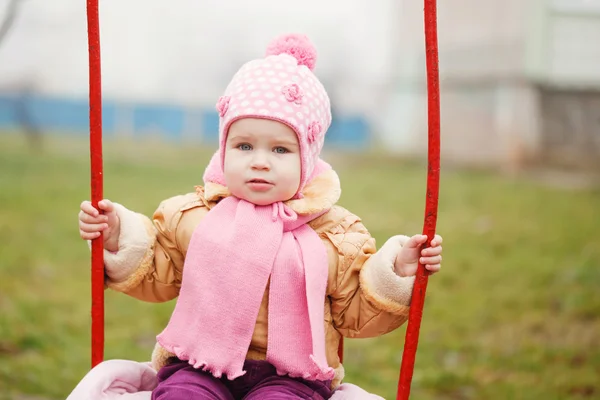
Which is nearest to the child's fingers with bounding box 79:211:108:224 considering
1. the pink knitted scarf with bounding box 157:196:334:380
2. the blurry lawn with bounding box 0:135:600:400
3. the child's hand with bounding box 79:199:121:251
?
the child's hand with bounding box 79:199:121:251

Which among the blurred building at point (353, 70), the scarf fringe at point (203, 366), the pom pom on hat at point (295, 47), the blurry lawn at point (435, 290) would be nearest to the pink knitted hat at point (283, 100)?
the pom pom on hat at point (295, 47)

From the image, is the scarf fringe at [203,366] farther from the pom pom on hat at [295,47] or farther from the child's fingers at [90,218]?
the pom pom on hat at [295,47]

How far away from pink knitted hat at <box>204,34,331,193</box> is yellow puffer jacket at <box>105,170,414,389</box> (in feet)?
0.26

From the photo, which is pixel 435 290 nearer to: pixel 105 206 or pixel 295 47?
pixel 295 47

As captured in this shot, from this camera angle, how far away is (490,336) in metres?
4.03

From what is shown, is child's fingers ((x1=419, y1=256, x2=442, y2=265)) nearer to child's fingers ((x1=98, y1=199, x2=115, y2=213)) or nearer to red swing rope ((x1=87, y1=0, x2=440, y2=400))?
red swing rope ((x1=87, y1=0, x2=440, y2=400))

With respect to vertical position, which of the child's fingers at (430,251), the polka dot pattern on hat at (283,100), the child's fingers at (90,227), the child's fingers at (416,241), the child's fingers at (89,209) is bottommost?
the child's fingers at (430,251)

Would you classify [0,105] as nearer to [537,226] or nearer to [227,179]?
[537,226]

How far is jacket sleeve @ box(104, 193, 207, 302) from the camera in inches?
65.4

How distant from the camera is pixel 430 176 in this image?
1.56m

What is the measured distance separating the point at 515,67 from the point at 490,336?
17.1 ft

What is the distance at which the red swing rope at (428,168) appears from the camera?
5.08 feet

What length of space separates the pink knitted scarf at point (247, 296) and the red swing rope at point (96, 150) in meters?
0.14

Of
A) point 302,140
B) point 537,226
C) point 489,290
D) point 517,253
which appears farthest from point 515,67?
point 302,140
